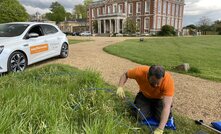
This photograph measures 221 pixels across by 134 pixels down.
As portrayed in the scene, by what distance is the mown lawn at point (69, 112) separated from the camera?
2.63m

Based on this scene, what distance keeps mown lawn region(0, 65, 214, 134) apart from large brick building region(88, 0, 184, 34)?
57919 millimetres

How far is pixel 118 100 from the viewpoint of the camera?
4617 millimetres

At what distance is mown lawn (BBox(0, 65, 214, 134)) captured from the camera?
263 cm

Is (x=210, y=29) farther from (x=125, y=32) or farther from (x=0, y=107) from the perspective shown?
(x=0, y=107)

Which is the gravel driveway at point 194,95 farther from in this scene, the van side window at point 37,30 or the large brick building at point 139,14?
the large brick building at point 139,14

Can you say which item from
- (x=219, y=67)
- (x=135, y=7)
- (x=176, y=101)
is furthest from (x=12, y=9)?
(x=135, y=7)

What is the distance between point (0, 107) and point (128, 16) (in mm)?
65974

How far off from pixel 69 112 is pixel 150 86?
1377mm

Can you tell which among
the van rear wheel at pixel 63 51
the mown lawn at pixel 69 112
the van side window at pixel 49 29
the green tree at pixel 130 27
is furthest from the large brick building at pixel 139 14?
the mown lawn at pixel 69 112

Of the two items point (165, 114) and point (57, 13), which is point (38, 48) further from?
point (57, 13)

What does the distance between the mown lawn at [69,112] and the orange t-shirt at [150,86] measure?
0.56 m

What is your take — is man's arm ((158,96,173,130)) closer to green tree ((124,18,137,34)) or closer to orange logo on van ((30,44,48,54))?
orange logo on van ((30,44,48,54))

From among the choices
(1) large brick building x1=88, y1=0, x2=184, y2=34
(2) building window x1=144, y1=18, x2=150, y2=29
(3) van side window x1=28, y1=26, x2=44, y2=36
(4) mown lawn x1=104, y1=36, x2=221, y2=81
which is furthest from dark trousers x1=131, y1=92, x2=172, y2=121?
(2) building window x1=144, y1=18, x2=150, y2=29

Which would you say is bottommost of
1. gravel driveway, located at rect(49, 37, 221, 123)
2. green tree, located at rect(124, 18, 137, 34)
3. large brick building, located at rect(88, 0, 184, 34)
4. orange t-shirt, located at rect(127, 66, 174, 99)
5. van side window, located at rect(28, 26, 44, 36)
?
gravel driveway, located at rect(49, 37, 221, 123)
